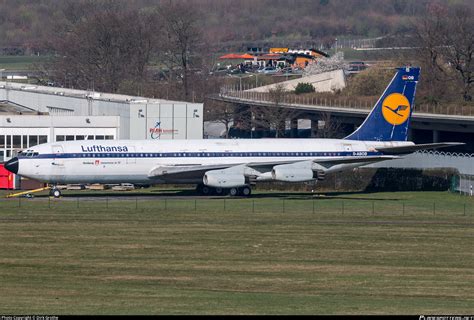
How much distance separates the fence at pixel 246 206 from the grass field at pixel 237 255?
4.8 inches

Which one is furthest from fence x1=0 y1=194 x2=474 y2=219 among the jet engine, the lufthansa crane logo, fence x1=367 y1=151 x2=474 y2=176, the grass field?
the lufthansa crane logo

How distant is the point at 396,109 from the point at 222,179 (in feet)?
50.3

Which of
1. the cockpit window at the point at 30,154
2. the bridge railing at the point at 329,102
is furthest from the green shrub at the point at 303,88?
the cockpit window at the point at 30,154

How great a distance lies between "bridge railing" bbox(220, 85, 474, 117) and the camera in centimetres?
14095

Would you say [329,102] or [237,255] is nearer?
[237,255]

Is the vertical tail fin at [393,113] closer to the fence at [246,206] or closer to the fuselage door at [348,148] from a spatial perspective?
the fuselage door at [348,148]

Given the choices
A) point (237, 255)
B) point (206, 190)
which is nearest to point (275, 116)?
point (206, 190)

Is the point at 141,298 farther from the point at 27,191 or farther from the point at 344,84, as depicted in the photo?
the point at 344,84

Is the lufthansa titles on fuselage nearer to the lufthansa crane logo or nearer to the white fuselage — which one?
the white fuselage

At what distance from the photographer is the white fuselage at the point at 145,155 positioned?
78.9 meters

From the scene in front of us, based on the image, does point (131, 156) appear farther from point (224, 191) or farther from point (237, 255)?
point (237, 255)

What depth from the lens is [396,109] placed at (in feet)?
285

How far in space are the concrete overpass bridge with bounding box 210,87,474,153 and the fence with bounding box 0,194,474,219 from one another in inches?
1641

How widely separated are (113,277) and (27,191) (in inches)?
1640
